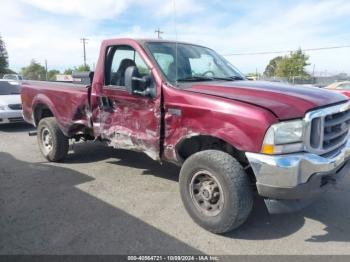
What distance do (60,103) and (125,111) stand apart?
5.90 ft

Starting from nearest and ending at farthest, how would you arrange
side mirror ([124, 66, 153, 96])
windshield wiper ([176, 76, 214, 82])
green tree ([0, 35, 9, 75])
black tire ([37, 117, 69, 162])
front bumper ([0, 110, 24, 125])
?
side mirror ([124, 66, 153, 96])
windshield wiper ([176, 76, 214, 82])
black tire ([37, 117, 69, 162])
front bumper ([0, 110, 24, 125])
green tree ([0, 35, 9, 75])

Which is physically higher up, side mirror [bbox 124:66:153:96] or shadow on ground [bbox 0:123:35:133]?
side mirror [bbox 124:66:153:96]

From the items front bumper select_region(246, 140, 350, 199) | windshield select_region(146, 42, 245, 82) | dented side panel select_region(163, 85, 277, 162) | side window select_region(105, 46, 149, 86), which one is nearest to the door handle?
side window select_region(105, 46, 149, 86)

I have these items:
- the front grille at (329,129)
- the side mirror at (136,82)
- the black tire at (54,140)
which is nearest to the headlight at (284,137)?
the front grille at (329,129)

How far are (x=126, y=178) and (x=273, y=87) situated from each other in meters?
2.65

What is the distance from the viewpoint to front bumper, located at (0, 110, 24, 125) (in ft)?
32.7

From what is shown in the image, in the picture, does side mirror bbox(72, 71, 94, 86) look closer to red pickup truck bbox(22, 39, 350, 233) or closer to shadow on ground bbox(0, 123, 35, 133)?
red pickup truck bbox(22, 39, 350, 233)

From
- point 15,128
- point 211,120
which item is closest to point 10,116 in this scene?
point 15,128

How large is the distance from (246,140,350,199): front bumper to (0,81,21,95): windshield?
990cm

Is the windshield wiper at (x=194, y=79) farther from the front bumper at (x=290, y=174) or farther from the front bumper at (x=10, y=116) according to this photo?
the front bumper at (x=10, y=116)

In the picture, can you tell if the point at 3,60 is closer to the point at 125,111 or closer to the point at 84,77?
the point at 84,77

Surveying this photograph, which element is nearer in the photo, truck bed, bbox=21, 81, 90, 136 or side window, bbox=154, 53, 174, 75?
side window, bbox=154, 53, 174, 75

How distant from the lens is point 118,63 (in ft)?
16.4

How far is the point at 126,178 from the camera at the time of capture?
546 cm
